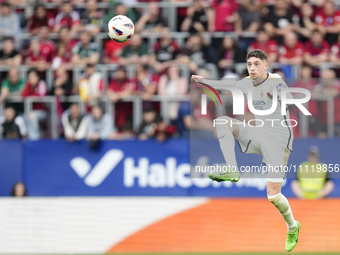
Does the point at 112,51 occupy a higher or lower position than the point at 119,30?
lower

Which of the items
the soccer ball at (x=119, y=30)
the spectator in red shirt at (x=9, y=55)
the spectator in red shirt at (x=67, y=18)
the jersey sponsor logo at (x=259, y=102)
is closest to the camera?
the jersey sponsor logo at (x=259, y=102)

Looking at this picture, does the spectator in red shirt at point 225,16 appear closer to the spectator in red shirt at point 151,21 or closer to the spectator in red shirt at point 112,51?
the spectator in red shirt at point 151,21

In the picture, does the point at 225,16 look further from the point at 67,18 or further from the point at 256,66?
the point at 256,66

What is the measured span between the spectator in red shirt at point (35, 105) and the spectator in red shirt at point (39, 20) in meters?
Result: 1.77

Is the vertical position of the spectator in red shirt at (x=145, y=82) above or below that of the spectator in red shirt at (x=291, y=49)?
below

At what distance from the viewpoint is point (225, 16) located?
12.4 metres

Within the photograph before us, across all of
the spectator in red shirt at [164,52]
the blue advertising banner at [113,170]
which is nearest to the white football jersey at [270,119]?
the blue advertising banner at [113,170]

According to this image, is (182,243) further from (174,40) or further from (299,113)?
(174,40)

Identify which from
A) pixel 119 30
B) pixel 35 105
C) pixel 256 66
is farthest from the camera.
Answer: pixel 35 105

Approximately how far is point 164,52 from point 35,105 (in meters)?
2.89

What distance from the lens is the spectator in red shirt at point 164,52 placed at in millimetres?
11781

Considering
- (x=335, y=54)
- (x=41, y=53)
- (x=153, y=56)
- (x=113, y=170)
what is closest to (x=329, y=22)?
(x=335, y=54)

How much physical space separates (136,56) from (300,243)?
5104 millimetres

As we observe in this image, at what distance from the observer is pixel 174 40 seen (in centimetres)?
1260
